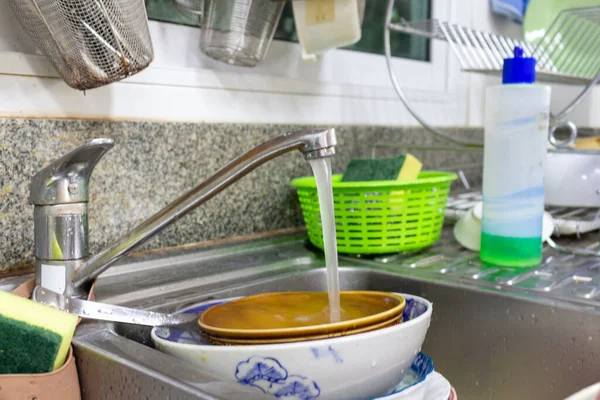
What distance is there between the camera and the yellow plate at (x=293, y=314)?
0.49 metres

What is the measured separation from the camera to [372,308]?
1.85ft

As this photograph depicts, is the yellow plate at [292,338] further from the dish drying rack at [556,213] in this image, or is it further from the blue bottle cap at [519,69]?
the dish drying rack at [556,213]

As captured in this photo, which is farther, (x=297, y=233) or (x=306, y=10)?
(x=297, y=233)

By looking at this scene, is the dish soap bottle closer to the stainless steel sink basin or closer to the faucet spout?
the stainless steel sink basin

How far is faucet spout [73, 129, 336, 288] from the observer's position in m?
0.55

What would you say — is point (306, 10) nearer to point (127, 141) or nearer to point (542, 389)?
point (127, 141)

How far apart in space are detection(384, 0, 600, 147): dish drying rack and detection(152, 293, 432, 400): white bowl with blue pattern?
62 cm

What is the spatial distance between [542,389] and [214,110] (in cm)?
60

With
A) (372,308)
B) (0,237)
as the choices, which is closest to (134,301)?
(0,237)

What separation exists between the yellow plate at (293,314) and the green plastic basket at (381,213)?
0.26 metres

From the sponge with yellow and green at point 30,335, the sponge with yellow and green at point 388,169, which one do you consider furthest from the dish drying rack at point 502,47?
the sponge with yellow and green at point 30,335

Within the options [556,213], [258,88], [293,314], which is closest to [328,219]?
[293,314]

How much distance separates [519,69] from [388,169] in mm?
238

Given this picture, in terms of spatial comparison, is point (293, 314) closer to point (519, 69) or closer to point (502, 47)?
point (519, 69)
